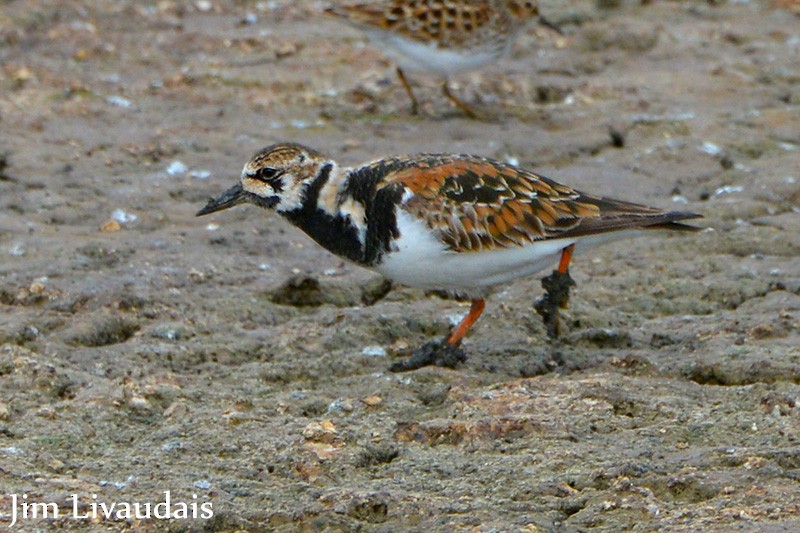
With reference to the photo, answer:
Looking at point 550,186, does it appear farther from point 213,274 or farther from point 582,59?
point 582,59

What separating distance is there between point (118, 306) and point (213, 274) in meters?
0.53

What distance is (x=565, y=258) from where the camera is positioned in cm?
525

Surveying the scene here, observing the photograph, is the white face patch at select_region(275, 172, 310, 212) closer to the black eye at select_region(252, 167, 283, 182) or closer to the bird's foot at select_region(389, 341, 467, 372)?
the black eye at select_region(252, 167, 283, 182)

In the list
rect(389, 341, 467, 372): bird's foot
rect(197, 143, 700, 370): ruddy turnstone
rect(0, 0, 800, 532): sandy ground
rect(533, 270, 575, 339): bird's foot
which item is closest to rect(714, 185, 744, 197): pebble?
rect(0, 0, 800, 532): sandy ground

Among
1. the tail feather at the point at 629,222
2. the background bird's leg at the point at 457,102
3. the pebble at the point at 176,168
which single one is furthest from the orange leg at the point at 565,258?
the background bird's leg at the point at 457,102

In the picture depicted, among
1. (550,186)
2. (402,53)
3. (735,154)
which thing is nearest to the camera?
(550,186)

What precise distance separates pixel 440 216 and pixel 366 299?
3.35 ft

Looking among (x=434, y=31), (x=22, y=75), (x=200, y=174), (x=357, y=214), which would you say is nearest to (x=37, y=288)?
(x=357, y=214)

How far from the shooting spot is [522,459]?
415 cm

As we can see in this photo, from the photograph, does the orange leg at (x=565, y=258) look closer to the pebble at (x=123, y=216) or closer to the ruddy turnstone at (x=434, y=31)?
the pebble at (x=123, y=216)

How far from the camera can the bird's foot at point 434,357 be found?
16.4ft

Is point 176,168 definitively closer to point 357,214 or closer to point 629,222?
point 357,214

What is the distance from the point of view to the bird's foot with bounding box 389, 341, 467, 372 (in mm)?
4996

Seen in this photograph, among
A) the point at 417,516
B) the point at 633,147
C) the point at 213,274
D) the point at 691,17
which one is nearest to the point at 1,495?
the point at 417,516
